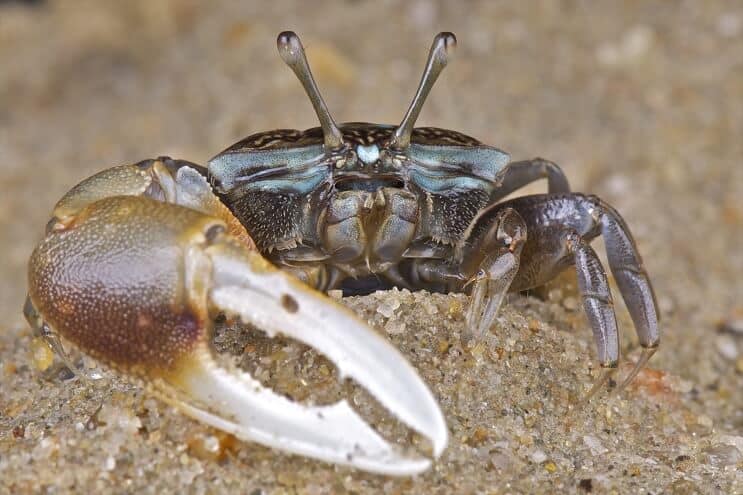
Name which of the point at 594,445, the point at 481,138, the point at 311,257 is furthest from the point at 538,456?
the point at 481,138

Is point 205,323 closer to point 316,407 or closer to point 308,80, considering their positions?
point 316,407

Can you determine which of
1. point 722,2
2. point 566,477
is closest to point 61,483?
point 566,477

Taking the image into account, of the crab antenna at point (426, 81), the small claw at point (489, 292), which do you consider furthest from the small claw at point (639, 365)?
the crab antenna at point (426, 81)

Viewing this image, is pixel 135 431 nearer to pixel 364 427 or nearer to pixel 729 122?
pixel 364 427

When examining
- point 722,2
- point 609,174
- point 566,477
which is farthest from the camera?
point 722,2

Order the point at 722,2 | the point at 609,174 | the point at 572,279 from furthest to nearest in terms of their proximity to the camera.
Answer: the point at 722,2, the point at 609,174, the point at 572,279

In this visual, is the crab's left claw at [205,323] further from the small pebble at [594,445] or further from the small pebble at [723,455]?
the small pebble at [723,455]

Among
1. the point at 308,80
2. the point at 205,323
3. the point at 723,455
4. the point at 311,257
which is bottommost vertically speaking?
the point at 723,455
